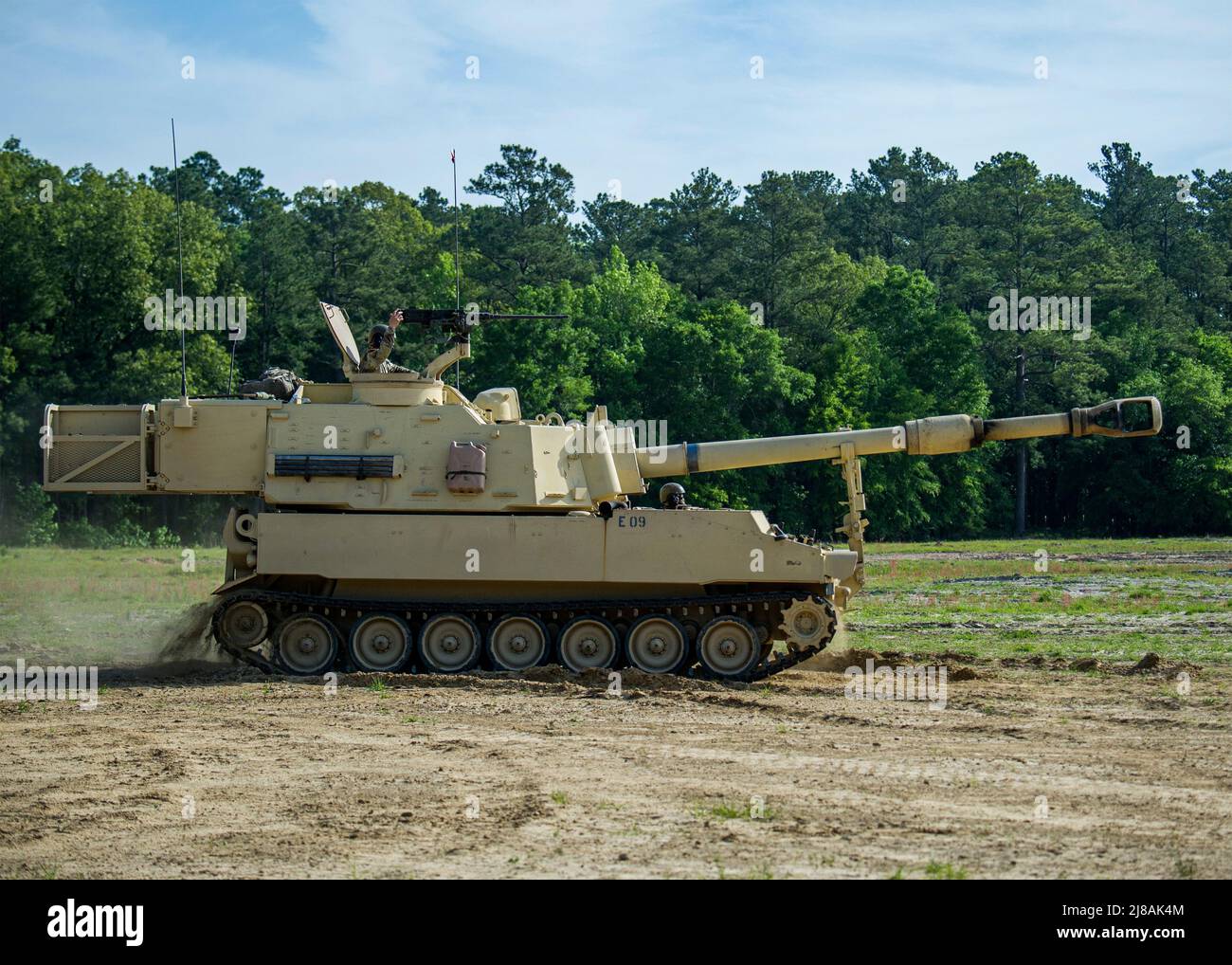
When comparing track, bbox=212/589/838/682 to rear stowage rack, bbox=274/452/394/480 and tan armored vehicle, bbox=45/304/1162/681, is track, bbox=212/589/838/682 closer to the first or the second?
tan armored vehicle, bbox=45/304/1162/681

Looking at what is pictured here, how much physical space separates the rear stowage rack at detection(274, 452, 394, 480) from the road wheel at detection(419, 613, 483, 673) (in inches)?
71.6

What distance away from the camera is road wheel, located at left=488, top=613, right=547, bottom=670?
56.5ft

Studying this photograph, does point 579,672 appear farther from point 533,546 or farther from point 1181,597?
point 1181,597

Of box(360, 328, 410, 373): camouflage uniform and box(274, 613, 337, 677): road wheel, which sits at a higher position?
box(360, 328, 410, 373): camouflage uniform

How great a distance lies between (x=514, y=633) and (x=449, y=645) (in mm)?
758

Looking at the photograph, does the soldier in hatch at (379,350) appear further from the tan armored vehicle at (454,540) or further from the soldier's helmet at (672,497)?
the soldier's helmet at (672,497)

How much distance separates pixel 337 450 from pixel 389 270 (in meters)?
44.1

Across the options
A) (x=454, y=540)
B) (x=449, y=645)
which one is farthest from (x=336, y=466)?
(x=449, y=645)

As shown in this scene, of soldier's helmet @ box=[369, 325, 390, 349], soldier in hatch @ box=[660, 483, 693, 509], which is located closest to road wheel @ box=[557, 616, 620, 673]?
soldier in hatch @ box=[660, 483, 693, 509]

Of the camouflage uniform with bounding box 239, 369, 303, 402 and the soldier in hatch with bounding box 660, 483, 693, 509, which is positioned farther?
the camouflage uniform with bounding box 239, 369, 303, 402

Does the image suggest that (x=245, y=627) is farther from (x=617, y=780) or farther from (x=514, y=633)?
(x=617, y=780)

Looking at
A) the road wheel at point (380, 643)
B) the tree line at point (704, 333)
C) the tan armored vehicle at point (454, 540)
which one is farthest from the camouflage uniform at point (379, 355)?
the tree line at point (704, 333)

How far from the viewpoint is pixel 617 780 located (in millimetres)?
11297

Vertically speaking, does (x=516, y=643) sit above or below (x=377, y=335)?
below
